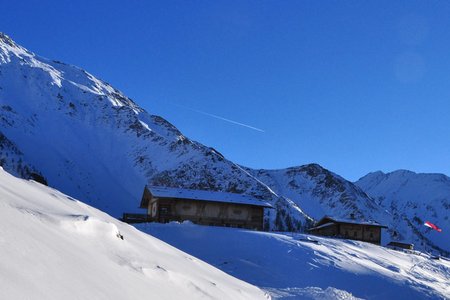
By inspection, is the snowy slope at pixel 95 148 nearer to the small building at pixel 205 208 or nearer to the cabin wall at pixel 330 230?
the cabin wall at pixel 330 230

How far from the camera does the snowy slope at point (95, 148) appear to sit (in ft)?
343

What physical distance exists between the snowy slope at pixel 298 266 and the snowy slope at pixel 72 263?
27.0ft

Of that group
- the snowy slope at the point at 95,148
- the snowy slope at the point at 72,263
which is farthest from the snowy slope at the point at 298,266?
the snowy slope at the point at 95,148

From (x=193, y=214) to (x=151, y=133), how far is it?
116810 mm

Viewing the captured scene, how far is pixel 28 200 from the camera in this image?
7.57 m

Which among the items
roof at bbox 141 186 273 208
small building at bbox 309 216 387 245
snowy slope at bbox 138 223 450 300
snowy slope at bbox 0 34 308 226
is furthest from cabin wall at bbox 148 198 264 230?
snowy slope at bbox 0 34 308 226

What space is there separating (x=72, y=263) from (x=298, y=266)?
1873 cm

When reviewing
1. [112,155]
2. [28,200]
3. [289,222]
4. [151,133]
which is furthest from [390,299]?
[151,133]

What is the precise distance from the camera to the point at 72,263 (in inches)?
194

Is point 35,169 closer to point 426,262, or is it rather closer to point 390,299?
point 426,262

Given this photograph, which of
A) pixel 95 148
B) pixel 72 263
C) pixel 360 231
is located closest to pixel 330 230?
pixel 360 231

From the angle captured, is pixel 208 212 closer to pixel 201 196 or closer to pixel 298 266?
pixel 201 196

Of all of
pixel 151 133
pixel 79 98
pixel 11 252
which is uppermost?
pixel 79 98

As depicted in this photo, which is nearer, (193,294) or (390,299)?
(193,294)
